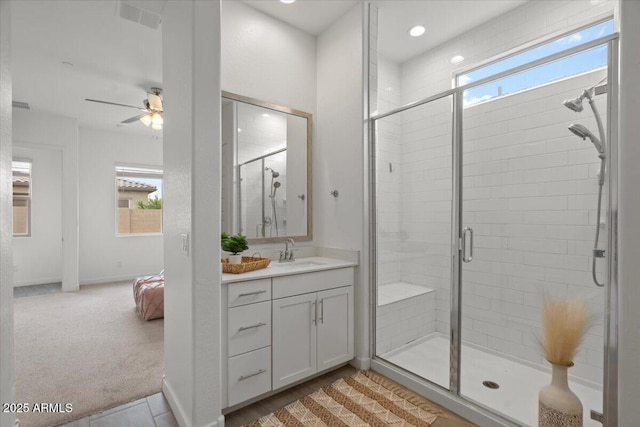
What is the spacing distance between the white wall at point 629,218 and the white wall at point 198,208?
1896 mm

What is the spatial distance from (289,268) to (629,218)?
6.17 ft

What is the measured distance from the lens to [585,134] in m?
1.96

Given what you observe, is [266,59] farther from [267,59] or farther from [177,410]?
[177,410]

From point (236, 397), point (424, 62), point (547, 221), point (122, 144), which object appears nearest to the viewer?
point (236, 397)

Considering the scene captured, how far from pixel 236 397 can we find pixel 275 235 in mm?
1272

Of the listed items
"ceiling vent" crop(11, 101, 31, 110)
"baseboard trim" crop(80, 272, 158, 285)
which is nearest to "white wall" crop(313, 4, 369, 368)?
"ceiling vent" crop(11, 101, 31, 110)

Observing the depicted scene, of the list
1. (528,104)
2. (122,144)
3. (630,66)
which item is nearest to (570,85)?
(528,104)

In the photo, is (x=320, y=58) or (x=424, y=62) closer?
(x=320, y=58)

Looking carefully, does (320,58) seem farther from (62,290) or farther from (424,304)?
(62,290)

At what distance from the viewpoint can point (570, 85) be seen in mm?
2100

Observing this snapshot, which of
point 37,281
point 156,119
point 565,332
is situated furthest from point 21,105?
point 565,332

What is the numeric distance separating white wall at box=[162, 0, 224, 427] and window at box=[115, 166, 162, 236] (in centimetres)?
517

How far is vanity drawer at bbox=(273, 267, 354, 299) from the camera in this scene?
218 centimetres

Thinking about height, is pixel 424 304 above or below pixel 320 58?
below
